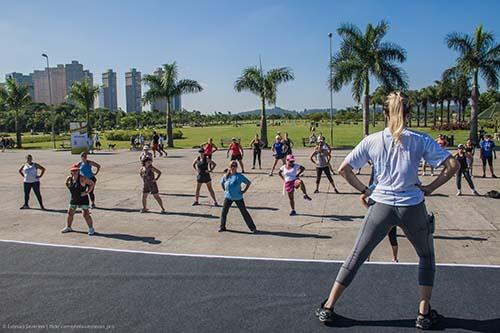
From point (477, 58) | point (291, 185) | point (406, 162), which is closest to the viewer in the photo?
point (406, 162)

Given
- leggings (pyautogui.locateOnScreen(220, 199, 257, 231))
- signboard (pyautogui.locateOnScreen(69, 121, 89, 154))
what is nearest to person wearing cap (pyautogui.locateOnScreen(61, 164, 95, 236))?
leggings (pyautogui.locateOnScreen(220, 199, 257, 231))

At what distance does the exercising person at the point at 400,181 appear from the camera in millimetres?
3842

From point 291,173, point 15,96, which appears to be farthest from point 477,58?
point 15,96

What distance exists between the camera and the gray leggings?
3.86 metres

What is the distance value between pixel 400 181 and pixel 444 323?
1539 mm

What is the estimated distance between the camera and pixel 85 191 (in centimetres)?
866

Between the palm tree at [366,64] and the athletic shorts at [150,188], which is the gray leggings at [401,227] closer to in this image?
the athletic shorts at [150,188]

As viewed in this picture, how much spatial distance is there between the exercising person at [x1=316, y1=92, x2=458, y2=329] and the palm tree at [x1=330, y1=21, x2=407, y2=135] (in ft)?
87.0

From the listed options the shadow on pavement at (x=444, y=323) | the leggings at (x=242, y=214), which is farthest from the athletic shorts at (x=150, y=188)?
the shadow on pavement at (x=444, y=323)

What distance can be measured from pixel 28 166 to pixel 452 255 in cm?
1002

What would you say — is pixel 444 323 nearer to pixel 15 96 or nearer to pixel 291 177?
pixel 291 177

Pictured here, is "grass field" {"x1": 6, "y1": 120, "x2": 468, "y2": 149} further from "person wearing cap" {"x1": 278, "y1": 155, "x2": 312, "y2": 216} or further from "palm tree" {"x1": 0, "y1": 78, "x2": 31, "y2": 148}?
"person wearing cap" {"x1": 278, "y1": 155, "x2": 312, "y2": 216}

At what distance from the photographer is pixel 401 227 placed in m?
3.94

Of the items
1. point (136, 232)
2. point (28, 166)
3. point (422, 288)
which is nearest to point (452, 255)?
point (422, 288)
